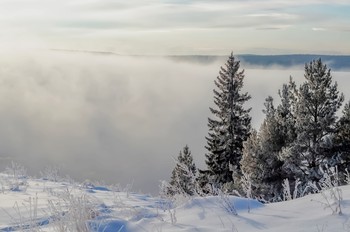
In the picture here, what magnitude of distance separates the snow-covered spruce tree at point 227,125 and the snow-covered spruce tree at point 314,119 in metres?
7.08

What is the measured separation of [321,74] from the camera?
97.6 ft

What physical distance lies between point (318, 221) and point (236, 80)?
111 feet

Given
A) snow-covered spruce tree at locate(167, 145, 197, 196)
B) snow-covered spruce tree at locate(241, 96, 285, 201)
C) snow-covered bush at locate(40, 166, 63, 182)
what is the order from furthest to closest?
1. snow-covered spruce tree at locate(241, 96, 285, 201)
2. snow-covered bush at locate(40, 166, 63, 182)
3. snow-covered spruce tree at locate(167, 145, 197, 196)

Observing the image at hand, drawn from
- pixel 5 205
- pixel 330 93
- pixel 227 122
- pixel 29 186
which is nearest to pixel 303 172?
pixel 330 93

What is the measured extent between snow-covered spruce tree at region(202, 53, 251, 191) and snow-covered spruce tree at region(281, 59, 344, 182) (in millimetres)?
7078

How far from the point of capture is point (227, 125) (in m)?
37.4

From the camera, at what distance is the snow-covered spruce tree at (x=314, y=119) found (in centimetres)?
2914

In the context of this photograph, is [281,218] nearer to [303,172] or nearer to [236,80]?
[303,172]

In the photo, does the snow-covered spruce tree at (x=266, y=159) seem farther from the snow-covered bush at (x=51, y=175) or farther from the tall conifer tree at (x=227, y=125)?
the snow-covered bush at (x=51, y=175)

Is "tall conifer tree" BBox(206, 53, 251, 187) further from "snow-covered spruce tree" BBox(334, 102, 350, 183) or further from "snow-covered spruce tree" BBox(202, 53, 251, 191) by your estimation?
"snow-covered spruce tree" BBox(334, 102, 350, 183)

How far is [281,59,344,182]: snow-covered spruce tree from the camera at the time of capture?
2914cm

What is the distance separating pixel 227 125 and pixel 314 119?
28.1 feet

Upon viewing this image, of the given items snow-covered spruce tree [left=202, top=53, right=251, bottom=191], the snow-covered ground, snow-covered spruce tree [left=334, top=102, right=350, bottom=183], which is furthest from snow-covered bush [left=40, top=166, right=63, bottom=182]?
snow-covered spruce tree [left=202, top=53, right=251, bottom=191]

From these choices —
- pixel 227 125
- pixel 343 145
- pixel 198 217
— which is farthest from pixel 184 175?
pixel 227 125
